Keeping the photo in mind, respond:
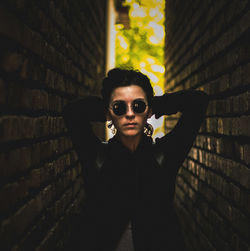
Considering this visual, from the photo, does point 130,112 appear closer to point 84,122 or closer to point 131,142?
point 131,142

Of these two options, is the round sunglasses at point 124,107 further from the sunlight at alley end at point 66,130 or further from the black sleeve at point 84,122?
the sunlight at alley end at point 66,130

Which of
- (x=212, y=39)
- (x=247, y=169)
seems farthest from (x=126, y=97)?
(x=212, y=39)

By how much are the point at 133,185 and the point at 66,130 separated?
3.09ft

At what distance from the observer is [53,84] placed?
78.3 inches

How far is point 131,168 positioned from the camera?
1769 millimetres

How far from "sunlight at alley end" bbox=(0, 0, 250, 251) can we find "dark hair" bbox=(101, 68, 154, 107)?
18 cm

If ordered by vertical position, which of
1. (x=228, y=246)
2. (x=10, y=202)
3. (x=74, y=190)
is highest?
(x=10, y=202)

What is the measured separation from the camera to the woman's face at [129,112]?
175 cm

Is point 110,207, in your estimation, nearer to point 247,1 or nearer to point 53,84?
point 53,84

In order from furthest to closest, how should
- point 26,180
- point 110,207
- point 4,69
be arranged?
point 110,207, point 26,180, point 4,69

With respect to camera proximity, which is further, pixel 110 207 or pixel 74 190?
pixel 74 190

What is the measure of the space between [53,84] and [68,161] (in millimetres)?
769

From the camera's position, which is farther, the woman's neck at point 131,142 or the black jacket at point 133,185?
the woman's neck at point 131,142

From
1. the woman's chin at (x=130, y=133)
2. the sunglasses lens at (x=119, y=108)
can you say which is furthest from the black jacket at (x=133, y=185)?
the sunglasses lens at (x=119, y=108)
